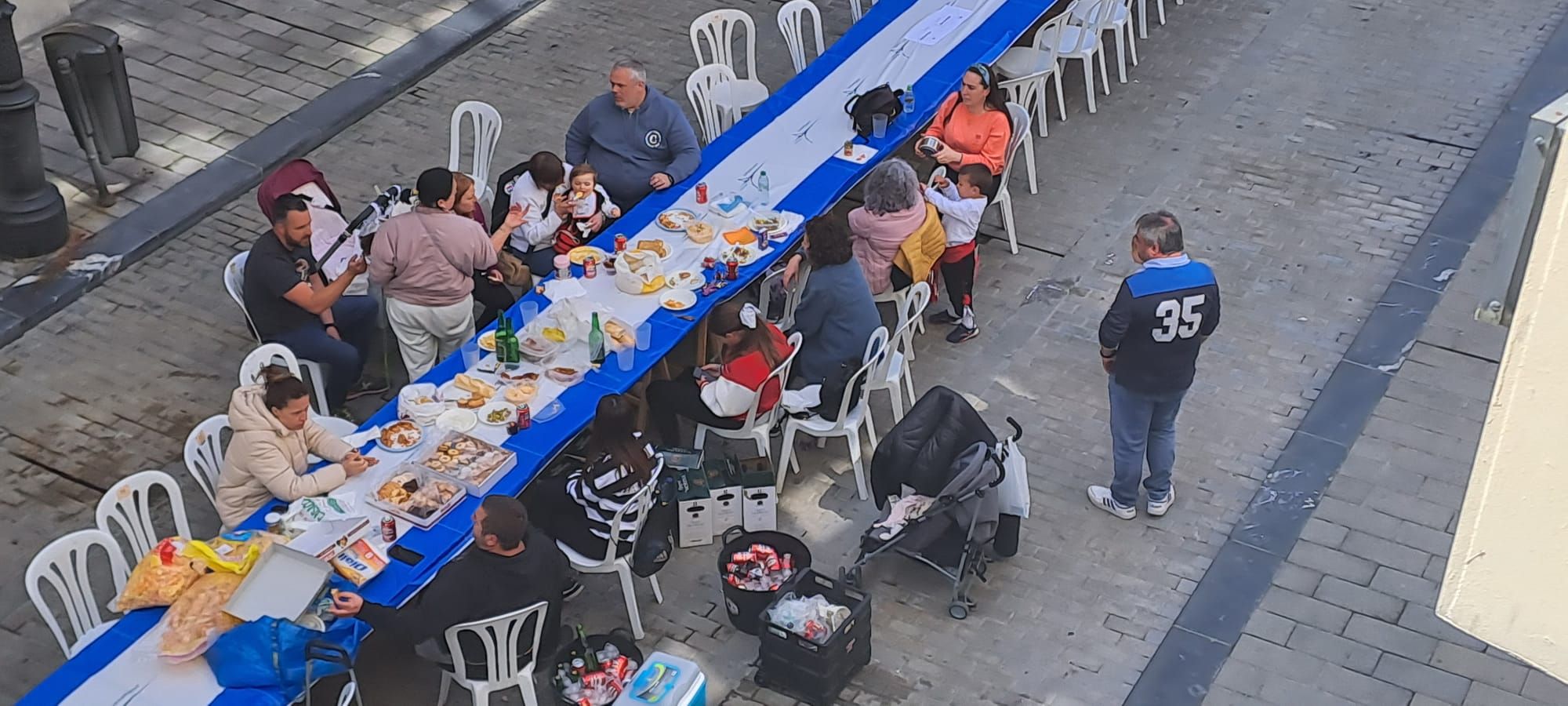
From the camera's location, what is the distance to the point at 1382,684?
23.5 ft

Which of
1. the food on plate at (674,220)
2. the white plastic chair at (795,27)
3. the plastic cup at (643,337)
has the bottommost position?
the white plastic chair at (795,27)

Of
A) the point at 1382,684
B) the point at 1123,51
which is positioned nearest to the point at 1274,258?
the point at 1123,51

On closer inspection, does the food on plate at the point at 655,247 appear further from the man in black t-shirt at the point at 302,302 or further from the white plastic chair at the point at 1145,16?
the white plastic chair at the point at 1145,16

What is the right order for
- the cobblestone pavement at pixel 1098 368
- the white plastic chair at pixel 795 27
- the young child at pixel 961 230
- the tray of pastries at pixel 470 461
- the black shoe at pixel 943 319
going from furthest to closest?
the white plastic chair at pixel 795 27 < the black shoe at pixel 943 319 < the young child at pixel 961 230 < the cobblestone pavement at pixel 1098 368 < the tray of pastries at pixel 470 461

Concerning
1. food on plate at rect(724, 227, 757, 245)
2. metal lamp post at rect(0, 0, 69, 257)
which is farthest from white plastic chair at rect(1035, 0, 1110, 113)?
metal lamp post at rect(0, 0, 69, 257)

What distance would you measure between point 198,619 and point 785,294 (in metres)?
3.69

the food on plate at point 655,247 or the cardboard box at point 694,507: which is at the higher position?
the food on plate at point 655,247

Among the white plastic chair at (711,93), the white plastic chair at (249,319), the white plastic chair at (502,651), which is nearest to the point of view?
the white plastic chair at (502,651)

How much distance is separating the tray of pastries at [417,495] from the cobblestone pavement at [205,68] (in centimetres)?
387

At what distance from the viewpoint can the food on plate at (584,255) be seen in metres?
8.37

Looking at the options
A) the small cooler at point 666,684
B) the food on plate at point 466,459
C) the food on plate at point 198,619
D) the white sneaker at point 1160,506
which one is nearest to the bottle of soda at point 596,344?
the food on plate at point 466,459

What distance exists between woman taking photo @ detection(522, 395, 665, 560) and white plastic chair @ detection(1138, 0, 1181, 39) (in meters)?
6.62

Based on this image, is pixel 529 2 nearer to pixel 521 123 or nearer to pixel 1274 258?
pixel 521 123

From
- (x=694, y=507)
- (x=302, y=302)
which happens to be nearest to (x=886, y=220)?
(x=694, y=507)
